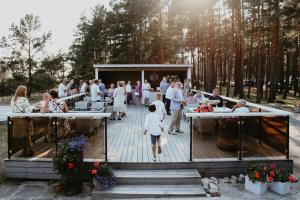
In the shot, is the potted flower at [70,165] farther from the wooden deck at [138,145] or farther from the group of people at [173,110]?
the group of people at [173,110]

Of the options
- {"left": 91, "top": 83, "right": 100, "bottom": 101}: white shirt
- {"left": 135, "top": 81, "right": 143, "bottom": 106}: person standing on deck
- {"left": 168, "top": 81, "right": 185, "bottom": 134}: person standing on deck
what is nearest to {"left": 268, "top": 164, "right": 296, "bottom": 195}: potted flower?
{"left": 168, "top": 81, "right": 185, "bottom": 134}: person standing on deck

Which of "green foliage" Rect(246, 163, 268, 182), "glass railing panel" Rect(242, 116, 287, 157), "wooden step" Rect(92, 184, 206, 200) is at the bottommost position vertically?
"wooden step" Rect(92, 184, 206, 200)

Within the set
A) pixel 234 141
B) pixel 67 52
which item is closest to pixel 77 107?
pixel 234 141

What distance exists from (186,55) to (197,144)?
154 feet

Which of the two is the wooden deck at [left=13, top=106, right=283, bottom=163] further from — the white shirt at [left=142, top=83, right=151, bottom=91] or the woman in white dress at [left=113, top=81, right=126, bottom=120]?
the white shirt at [left=142, top=83, right=151, bottom=91]

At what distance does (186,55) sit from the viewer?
53.3m

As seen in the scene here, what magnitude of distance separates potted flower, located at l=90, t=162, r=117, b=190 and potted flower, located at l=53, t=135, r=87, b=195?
293 millimetres

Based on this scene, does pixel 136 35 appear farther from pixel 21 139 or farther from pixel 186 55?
pixel 21 139

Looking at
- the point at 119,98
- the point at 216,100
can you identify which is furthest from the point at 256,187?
the point at 119,98

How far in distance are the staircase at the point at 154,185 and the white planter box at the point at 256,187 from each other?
0.95 meters

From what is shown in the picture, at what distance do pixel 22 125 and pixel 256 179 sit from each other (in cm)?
492

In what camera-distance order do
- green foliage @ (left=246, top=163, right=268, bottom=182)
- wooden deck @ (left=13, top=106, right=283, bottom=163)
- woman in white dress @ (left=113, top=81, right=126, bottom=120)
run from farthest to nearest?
woman in white dress @ (left=113, top=81, right=126, bottom=120)
wooden deck @ (left=13, top=106, right=283, bottom=163)
green foliage @ (left=246, top=163, right=268, bottom=182)

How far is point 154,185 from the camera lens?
6637 mm

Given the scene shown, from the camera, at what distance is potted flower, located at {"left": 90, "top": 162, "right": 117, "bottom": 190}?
641 cm
